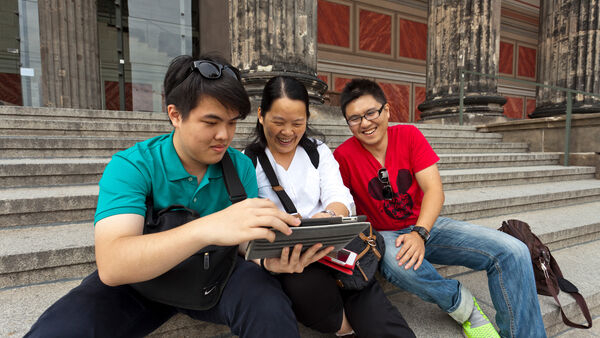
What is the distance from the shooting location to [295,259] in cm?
105

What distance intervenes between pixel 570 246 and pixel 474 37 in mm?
4933

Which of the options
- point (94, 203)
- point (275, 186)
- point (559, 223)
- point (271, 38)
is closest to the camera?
point (275, 186)

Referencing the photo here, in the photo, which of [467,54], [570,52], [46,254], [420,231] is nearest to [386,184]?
[420,231]

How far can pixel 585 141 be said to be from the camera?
4676 millimetres

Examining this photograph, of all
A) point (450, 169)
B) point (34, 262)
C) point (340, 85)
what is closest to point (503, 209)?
point (450, 169)

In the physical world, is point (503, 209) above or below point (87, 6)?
below

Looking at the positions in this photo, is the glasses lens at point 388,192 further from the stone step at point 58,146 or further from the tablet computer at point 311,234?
the stone step at point 58,146

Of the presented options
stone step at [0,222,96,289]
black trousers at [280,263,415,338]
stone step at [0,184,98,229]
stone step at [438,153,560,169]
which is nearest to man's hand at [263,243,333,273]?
black trousers at [280,263,415,338]

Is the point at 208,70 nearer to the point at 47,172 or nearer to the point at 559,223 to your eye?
the point at 47,172

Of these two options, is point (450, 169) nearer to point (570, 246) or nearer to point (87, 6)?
point (570, 246)

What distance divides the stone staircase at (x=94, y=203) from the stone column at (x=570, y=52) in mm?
3600

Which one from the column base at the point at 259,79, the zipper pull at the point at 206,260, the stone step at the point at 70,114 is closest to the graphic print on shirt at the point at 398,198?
the zipper pull at the point at 206,260

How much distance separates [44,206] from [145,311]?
54.7 inches

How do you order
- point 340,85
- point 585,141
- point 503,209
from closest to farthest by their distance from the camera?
1. point 503,209
2. point 585,141
3. point 340,85
